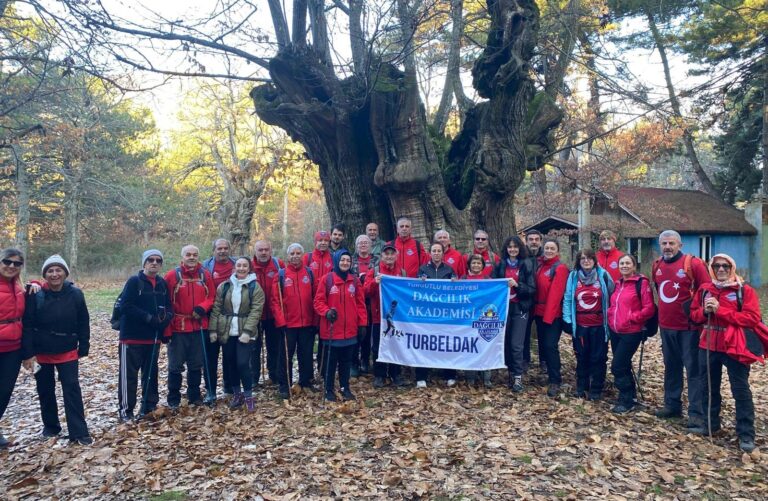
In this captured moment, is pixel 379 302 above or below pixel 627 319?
above

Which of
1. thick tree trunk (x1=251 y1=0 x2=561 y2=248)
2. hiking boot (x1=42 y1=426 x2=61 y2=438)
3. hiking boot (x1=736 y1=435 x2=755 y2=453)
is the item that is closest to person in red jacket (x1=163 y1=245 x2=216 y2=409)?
hiking boot (x1=42 y1=426 x2=61 y2=438)

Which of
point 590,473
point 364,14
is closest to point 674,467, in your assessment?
point 590,473

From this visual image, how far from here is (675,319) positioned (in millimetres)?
6211

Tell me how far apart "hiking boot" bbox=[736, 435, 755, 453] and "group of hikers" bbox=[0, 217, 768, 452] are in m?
0.01

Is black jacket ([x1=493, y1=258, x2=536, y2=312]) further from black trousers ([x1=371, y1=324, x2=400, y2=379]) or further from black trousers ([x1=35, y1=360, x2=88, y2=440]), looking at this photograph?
black trousers ([x1=35, y1=360, x2=88, y2=440])

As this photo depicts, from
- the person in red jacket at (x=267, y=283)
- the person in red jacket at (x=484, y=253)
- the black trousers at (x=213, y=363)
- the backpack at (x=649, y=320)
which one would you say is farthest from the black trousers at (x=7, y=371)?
the backpack at (x=649, y=320)

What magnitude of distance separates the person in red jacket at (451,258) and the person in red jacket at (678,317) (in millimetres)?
2716

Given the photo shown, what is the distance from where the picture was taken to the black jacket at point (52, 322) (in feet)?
18.8

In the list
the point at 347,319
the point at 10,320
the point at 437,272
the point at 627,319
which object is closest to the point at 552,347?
the point at 627,319

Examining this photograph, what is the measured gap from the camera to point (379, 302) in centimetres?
779

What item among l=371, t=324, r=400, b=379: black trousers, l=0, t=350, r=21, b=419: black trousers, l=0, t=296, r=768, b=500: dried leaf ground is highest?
l=0, t=350, r=21, b=419: black trousers

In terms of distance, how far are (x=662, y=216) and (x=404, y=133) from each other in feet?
68.1

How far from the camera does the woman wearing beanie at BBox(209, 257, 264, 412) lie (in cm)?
676

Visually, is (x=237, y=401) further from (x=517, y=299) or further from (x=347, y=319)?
(x=517, y=299)
